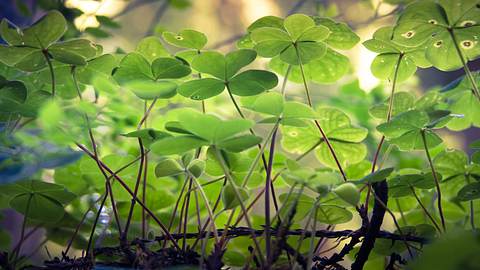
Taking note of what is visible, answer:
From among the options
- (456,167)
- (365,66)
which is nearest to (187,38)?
(456,167)

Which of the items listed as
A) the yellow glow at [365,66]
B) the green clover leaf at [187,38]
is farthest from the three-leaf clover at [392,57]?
the yellow glow at [365,66]

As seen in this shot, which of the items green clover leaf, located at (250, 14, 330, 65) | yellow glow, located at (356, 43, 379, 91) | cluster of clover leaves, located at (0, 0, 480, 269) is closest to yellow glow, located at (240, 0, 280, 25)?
yellow glow, located at (356, 43, 379, 91)

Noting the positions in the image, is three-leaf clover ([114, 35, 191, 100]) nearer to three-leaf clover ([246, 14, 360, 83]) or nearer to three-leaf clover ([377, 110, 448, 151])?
three-leaf clover ([246, 14, 360, 83])

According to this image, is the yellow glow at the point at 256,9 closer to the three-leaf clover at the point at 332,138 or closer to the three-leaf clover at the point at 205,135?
the three-leaf clover at the point at 332,138

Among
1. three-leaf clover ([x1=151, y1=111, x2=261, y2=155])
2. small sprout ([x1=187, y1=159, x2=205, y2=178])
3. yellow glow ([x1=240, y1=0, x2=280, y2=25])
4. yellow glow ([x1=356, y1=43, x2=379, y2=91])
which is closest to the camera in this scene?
three-leaf clover ([x1=151, y1=111, x2=261, y2=155])

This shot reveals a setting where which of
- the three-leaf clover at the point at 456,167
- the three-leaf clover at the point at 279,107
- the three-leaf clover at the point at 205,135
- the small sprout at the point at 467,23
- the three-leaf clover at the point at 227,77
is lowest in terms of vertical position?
the three-leaf clover at the point at 205,135

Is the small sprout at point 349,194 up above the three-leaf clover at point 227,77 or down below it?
below
